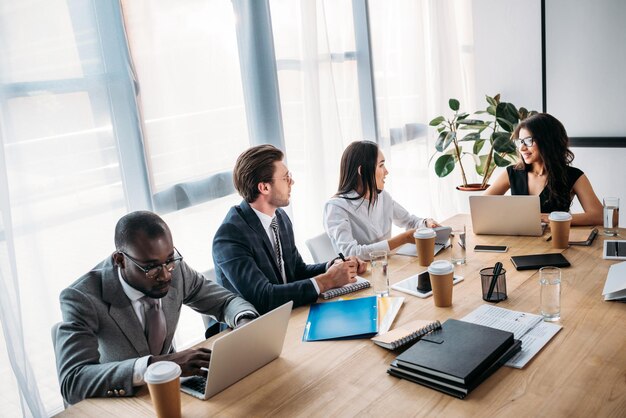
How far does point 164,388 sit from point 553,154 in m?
2.50

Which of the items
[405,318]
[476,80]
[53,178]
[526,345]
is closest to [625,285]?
[526,345]

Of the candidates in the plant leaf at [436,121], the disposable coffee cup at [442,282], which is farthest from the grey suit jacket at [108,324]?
the plant leaf at [436,121]

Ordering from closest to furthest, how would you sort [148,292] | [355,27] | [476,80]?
[148,292]
[355,27]
[476,80]

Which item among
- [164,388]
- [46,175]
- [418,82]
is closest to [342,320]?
[164,388]

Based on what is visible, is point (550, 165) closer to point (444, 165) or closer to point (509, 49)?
point (444, 165)

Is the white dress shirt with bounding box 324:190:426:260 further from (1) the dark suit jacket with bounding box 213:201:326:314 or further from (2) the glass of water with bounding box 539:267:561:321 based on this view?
(2) the glass of water with bounding box 539:267:561:321

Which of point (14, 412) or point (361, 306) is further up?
point (361, 306)

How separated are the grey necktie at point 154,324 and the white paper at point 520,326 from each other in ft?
3.28

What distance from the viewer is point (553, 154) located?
3057 mm

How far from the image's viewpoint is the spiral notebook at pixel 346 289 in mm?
2107

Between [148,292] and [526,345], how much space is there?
115 centimetres

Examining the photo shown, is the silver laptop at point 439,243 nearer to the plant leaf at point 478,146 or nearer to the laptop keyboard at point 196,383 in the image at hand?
the laptop keyboard at point 196,383

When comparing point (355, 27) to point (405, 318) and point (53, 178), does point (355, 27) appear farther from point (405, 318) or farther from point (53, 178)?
point (405, 318)

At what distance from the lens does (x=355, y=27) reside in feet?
13.4
